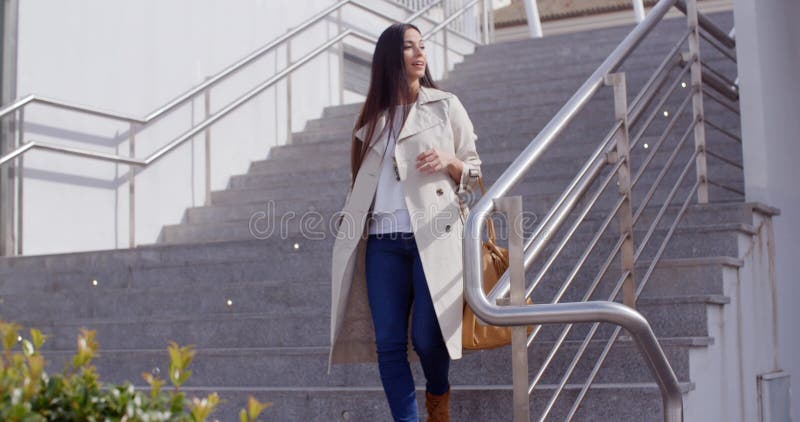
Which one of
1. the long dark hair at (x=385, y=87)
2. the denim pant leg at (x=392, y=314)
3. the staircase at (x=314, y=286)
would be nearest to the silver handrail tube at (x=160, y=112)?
the staircase at (x=314, y=286)

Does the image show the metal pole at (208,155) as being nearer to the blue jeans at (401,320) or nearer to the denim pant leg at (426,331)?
the blue jeans at (401,320)

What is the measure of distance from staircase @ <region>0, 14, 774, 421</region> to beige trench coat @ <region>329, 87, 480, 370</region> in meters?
0.46

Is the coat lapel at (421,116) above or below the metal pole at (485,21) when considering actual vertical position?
below

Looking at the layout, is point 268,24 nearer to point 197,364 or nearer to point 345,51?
point 345,51

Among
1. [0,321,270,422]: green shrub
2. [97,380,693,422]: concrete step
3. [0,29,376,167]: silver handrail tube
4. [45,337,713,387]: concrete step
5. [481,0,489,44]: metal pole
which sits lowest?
[97,380,693,422]: concrete step

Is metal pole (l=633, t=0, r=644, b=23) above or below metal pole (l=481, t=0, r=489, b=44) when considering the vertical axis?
below

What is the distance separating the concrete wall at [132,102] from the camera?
666cm

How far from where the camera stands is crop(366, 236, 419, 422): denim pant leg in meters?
3.44

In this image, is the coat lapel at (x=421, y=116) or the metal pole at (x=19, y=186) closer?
the coat lapel at (x=421, y=116)

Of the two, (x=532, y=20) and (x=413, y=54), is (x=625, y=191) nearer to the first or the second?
(x=413, y=54)

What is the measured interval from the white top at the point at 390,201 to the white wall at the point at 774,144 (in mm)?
2113

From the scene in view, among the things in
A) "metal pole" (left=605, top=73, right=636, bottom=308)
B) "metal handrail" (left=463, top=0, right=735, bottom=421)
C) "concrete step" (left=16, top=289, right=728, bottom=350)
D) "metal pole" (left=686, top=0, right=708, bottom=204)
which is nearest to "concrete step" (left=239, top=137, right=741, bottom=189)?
"metal pole" (left=686, top=0, right=708, bottom=204)

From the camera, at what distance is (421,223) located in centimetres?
346

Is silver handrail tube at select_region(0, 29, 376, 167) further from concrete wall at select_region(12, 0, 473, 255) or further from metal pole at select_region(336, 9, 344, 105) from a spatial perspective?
metal pole at select_region(336, 9, 344, 105)
